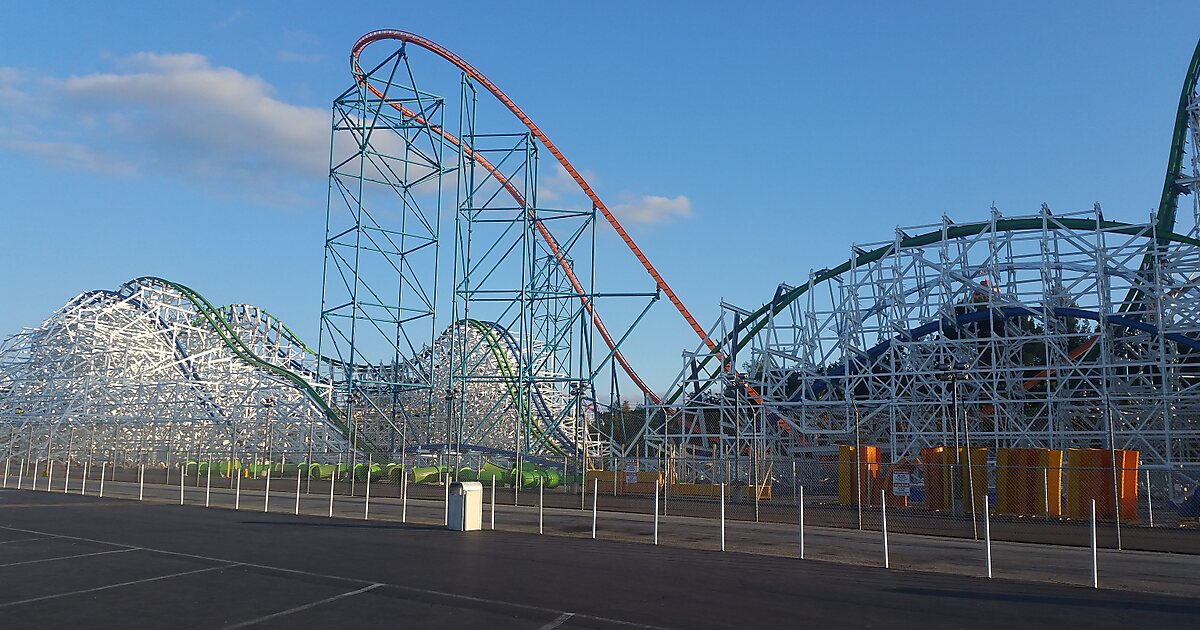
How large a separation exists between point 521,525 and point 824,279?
21.3 meters

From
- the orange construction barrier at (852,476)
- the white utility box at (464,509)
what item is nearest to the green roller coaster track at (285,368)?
the orange construction barrier at (852,476)

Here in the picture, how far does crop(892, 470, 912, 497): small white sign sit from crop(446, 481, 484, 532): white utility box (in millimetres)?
13094

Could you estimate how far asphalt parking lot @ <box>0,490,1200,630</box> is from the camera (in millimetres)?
8734

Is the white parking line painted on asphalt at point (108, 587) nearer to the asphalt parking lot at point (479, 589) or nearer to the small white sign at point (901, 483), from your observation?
the asphalt parking lot at point (479, 589)

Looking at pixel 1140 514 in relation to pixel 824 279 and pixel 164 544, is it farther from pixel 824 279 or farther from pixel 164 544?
pixel 164 544

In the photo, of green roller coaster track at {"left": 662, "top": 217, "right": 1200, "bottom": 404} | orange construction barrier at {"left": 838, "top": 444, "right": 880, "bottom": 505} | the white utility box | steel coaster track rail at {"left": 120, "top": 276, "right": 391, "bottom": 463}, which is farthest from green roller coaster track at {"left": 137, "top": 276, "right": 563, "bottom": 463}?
the white utility box

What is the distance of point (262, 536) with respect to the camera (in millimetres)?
15969

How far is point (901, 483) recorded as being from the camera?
989 inches

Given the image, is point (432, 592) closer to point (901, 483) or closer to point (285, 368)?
point (901, 483)

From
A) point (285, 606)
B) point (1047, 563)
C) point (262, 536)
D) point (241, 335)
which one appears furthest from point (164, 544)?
point (241, 335)

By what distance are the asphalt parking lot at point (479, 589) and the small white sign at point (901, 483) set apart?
476 inches

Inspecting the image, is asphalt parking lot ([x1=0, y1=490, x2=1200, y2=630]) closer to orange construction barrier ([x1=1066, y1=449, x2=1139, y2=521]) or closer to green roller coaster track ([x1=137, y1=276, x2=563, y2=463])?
orange construction barrier ([x1=1066, y1=449, x2=1139, y2=521])

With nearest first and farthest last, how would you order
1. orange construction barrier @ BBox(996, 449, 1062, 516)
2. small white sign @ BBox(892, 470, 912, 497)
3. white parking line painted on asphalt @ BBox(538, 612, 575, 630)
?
white parking line painted on asphalt @ BBox(538, 612, 575, 630) → orange construction barrier @ BBox(996, 449, 1062, 516) → small white sign @ BBox(892, 470, 912, 497)

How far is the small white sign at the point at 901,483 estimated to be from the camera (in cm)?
2500
